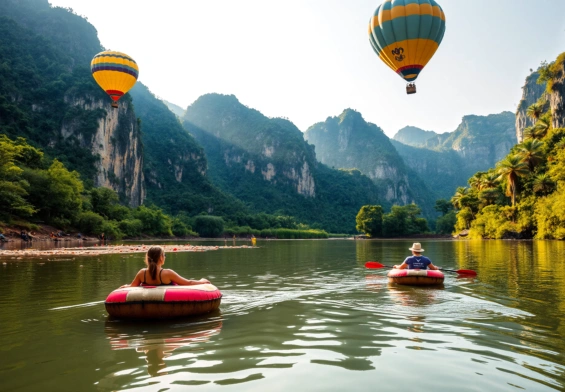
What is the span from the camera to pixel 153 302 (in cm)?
720

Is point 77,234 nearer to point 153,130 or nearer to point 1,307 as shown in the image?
point 1,307

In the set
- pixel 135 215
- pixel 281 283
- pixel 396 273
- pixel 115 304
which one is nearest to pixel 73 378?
pixel 115 304

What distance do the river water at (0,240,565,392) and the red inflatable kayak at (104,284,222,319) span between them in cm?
19

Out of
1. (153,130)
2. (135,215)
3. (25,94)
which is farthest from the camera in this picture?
(153,130)

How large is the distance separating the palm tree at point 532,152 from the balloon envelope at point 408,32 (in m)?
37.3

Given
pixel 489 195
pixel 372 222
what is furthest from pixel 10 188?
pixel 372 222

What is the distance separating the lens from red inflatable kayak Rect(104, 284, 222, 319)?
720 centimetres

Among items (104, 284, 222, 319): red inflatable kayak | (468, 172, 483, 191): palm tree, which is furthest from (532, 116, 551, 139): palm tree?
(104, 284, 222, 319): red inflatable kayak

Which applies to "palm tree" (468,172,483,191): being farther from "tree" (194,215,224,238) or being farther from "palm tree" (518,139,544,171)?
"tree" (194,215,224,238)

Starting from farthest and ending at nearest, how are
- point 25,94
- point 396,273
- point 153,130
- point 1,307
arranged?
point 153,130 < point 25,94 < point 396,273 < point 1,307

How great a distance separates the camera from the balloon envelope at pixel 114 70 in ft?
160

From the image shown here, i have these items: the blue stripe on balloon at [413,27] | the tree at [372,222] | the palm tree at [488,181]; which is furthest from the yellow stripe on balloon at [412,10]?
the tree at [372,222]

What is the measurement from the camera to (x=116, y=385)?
425 centimetres

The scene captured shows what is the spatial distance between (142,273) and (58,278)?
8.01 m
